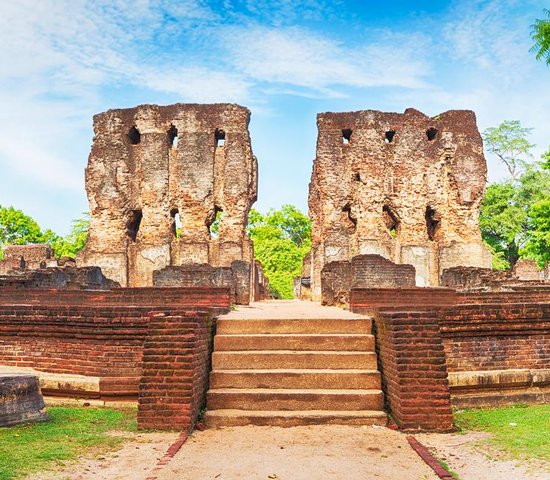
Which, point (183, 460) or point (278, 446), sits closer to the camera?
point (183, 460)

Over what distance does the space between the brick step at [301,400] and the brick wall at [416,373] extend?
0.70 ft

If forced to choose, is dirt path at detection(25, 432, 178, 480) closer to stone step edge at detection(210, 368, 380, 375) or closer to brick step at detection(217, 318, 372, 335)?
stone step edge at detection(210, 368, 380, 375)

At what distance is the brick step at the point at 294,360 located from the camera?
632 centimetres

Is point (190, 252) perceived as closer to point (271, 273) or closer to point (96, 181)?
point (96, 181)

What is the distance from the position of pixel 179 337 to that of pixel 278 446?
1521 mm

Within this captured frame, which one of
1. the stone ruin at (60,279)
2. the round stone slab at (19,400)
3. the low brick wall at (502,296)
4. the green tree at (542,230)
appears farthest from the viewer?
the green tree at (542,230)

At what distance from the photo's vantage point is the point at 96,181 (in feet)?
80.6

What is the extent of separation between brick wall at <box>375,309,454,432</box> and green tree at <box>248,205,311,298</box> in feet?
78.3

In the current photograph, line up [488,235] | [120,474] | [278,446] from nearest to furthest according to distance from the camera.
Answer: [120,474] < [278,446] < [488,235]

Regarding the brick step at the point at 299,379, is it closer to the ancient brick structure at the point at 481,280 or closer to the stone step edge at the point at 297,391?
the stone step edge at the point at 297,391

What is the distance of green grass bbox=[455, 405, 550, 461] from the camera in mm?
4613

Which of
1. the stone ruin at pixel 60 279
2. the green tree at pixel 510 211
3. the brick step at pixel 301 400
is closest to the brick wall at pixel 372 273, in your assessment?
the stone ruin at pixel 60 279

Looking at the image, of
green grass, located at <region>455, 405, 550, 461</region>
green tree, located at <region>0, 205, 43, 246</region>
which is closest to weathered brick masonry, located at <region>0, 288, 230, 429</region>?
green grass, located at <region>455, 405, 550, 461</region>

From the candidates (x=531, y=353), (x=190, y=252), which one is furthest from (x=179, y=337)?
(x=190, y=252)
